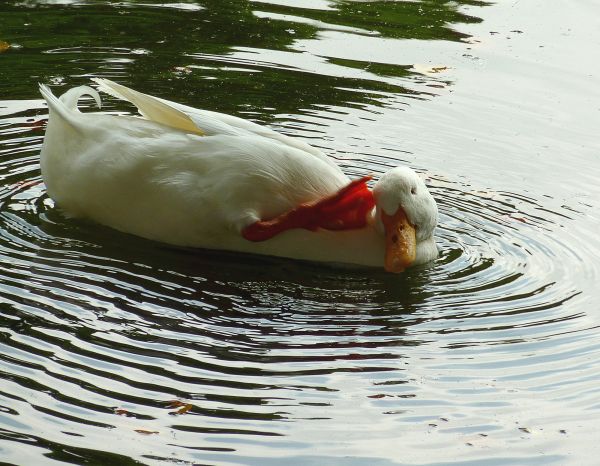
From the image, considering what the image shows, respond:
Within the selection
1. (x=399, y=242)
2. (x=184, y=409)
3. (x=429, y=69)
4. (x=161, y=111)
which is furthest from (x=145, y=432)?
(x=429, y=69)

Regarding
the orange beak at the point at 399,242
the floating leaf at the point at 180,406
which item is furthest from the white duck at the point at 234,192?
the floating leaf at the point at 180,406

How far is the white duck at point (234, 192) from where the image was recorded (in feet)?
18.1

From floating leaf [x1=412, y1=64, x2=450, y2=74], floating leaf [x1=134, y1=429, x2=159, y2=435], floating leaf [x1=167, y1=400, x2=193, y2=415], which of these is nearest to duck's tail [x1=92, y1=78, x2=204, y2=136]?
floating leaf [x1=167, y1=400, x2=193, y2=415]

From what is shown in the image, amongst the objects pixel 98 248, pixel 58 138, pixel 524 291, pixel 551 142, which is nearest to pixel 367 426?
pixel 524 291

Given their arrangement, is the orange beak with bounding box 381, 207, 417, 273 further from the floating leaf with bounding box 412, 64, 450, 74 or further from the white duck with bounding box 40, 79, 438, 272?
the floating leaf with bounding box 412, 64, 450, 74

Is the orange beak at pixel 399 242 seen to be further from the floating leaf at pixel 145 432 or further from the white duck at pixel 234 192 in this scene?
the floating leaf at pixel 145 432

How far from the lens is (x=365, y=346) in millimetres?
4910

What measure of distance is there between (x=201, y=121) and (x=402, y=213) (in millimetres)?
1180

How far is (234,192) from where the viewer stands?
550 centimetres

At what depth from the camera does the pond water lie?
13.7 feet

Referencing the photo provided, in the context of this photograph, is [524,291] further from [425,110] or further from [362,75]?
[362,75]

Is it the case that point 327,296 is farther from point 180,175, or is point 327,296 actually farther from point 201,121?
point 201,121

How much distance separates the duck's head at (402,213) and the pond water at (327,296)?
0.20 m

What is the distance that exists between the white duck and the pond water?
0.14 metres
